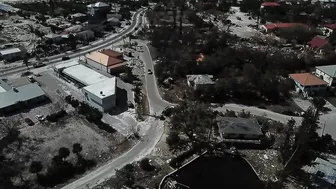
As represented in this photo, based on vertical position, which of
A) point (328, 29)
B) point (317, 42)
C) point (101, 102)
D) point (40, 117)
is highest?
point (328, 29)

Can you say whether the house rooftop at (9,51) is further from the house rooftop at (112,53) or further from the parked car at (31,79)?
the house rooftop at (112,53)

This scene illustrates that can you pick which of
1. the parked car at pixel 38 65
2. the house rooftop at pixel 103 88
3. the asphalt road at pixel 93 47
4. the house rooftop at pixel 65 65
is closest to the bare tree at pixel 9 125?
the house rooftop at pixel 103 88

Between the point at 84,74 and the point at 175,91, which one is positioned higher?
the point at 84,74

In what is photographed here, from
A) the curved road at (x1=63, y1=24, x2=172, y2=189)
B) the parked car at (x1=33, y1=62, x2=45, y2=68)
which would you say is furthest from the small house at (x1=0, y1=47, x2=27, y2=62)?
the curved road at (x1=63, y1=24, x2=172, y2=189)

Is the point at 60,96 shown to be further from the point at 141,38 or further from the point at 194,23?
the point at 194,23

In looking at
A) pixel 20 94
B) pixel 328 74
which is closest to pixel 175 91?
pixel 20 94

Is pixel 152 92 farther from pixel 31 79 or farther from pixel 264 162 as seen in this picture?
pixel 264 162

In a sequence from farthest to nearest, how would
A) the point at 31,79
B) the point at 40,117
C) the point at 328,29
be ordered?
the point at 328,29 < the point at 31,79 < the point at 40,117

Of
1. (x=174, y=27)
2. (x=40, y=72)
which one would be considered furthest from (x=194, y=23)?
(x=40, y=72)
